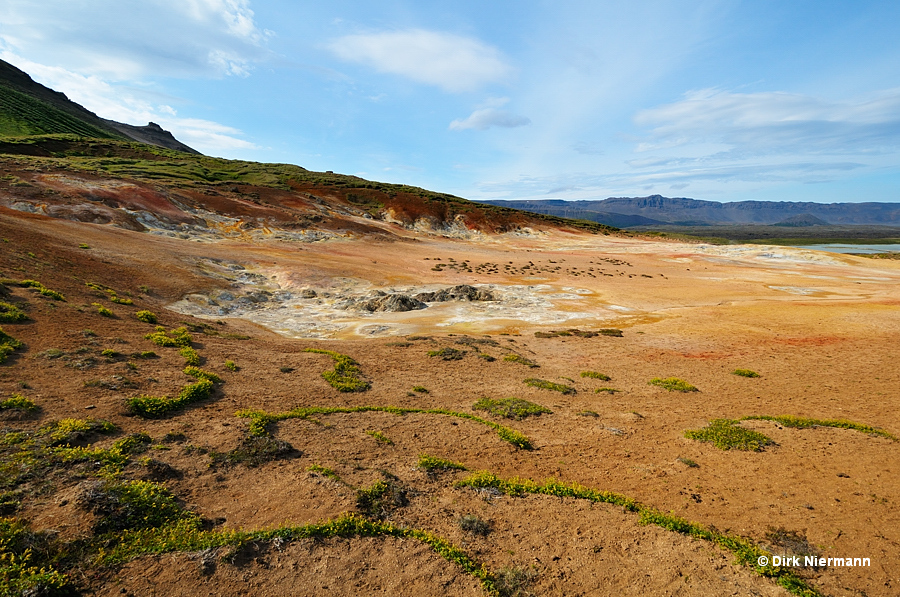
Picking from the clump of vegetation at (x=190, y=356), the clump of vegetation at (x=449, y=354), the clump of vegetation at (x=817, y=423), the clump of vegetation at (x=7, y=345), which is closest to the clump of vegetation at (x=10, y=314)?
the clump of vegetation at (x=7, y=345)

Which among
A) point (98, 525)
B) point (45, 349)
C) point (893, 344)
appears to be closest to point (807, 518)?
point (98, 525)

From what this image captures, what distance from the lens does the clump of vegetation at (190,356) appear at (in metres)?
14.7

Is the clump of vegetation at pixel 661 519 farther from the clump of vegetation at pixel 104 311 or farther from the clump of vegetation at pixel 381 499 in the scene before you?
the clump of vegetation at pixel 104 311

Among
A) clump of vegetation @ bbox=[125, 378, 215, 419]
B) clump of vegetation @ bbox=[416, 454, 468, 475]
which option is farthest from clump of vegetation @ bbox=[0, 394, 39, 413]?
clump of vegetation @ bbox=[416, 454, 468, 475]

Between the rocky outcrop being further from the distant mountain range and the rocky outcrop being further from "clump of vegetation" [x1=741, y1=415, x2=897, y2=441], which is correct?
the distant mountain range

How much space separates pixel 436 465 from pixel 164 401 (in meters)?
8.00

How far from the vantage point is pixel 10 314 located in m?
13.9

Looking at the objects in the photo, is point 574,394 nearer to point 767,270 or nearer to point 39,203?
point 39,203

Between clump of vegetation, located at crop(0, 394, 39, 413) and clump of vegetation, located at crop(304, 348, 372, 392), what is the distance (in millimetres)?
8204

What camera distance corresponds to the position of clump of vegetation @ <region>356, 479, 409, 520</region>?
313 inches

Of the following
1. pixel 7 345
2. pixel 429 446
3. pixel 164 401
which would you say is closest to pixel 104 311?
pixel 7 345

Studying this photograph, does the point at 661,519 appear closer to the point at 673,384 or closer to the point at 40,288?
the point at 673,384

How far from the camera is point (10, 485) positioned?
6848 mm

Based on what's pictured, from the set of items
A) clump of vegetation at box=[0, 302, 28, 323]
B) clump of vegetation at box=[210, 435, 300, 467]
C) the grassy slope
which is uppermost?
the grassy slope
